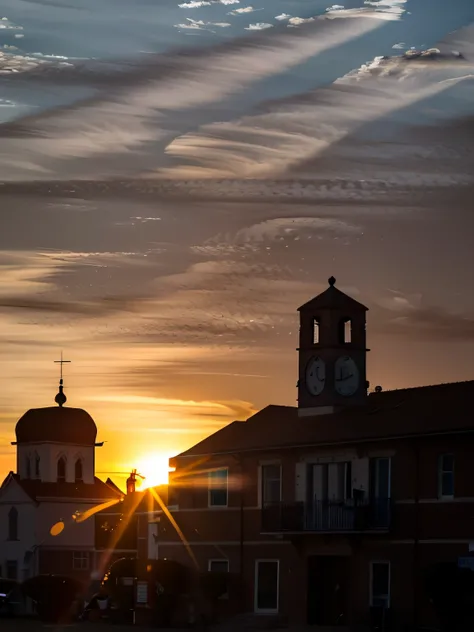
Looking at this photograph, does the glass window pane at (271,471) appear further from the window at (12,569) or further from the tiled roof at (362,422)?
the window at (12,569)

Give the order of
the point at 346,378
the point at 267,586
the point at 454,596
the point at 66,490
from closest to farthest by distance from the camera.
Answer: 1. the point at 454,596
2. the point at 267,586
3. the point at 346,378
4. the point at 66,490

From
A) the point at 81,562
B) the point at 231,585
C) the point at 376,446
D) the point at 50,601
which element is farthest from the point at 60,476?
the point at 376,446

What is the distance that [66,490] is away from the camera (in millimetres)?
108438

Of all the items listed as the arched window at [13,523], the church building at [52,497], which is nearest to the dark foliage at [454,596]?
the church building at [52,497]

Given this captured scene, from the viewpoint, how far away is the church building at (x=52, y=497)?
103188 mm

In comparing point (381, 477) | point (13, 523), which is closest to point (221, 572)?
point (381, 477)

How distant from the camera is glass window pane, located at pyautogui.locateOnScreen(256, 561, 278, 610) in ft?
194

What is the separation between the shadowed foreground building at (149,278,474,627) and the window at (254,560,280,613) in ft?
0.15

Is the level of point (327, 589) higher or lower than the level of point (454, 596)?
lower

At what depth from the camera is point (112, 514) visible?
10244 cm

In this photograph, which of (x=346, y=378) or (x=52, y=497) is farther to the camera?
(x=52, y=497)

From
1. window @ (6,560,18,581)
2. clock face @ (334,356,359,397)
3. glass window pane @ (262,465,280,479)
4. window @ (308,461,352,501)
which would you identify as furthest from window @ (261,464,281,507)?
window @ (6,560,18,581)

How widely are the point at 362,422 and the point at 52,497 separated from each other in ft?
172

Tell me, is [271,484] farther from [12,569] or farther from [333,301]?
[12,569]
